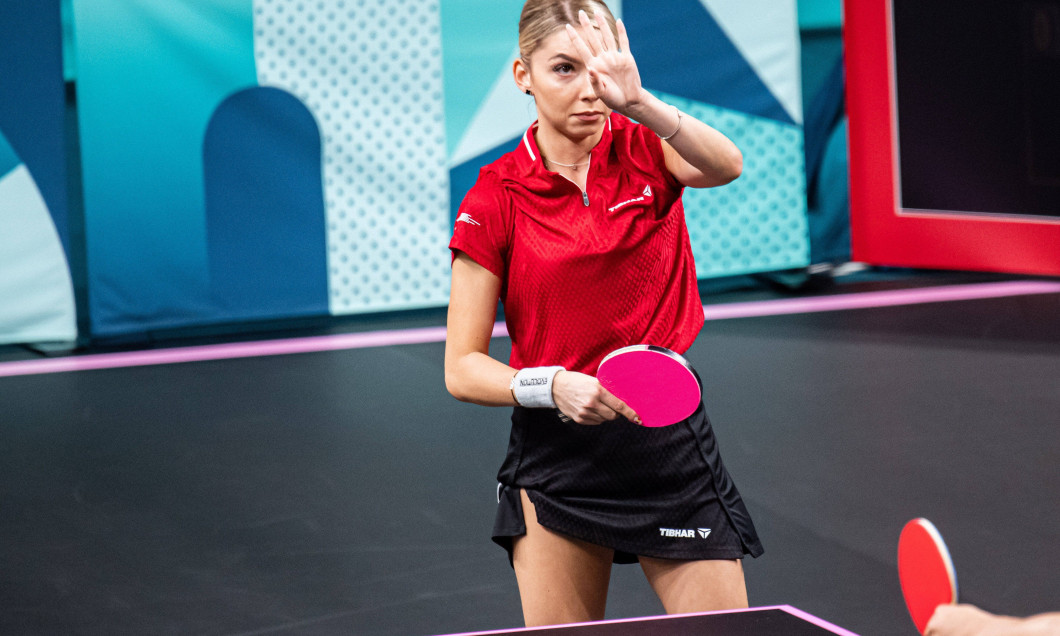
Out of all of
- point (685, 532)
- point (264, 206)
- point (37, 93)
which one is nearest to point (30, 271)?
point (37, 93)

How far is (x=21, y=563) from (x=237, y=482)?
0.79 meters

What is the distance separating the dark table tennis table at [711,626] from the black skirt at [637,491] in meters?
0.32

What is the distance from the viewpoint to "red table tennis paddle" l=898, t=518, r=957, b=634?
108 centimetres

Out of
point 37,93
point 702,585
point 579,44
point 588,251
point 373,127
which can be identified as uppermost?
point 37,93

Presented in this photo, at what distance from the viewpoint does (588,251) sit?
1808 millimetres

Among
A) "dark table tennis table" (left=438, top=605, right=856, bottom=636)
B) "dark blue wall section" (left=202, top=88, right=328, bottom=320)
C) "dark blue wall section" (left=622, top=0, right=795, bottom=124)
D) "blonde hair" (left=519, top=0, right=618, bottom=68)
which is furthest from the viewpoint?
"dark blue wall section" (left=622, top=0, right=795, bottom=124)

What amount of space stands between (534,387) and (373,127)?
4.83 m

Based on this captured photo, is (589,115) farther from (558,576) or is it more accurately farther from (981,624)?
(981,624)

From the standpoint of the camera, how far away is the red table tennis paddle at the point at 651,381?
5.46 feet

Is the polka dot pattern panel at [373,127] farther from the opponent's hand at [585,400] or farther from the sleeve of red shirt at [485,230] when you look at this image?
the opponent's hand at [585,400]

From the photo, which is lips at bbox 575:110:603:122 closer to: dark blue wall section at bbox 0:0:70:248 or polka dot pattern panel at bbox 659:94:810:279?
dark blue wall section at bbox 0:0:70:248

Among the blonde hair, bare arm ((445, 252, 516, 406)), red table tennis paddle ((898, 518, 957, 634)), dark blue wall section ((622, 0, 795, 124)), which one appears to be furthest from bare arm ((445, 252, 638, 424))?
dark blue wall section ((622, 0, 795, 124))

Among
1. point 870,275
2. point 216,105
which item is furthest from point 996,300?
point 216,105

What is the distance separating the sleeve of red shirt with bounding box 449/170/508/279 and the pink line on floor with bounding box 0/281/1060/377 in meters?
3.92
